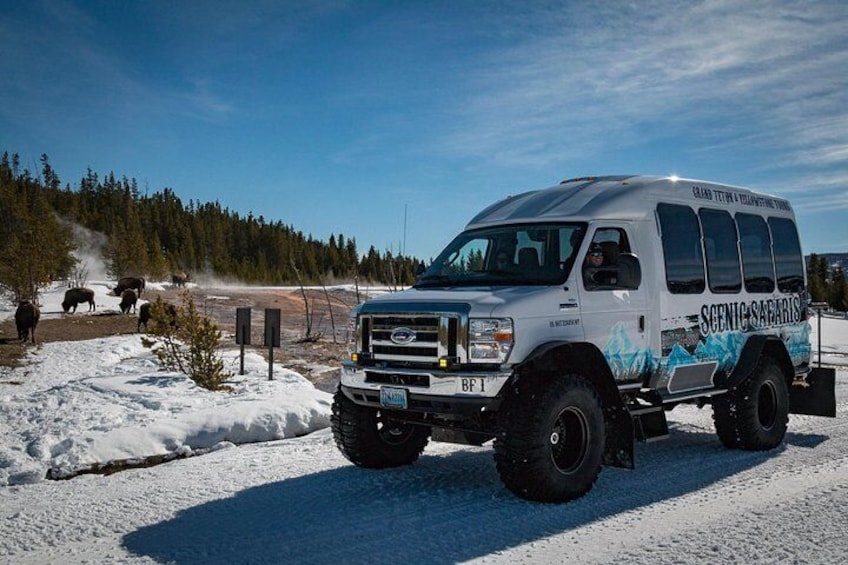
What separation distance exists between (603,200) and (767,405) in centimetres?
361

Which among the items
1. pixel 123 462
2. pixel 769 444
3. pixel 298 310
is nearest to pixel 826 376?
pixel 769 444

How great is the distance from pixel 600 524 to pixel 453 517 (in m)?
1.13

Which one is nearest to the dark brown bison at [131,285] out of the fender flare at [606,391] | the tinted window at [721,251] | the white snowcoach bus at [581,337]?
the white snowcoach bus at [581,337]

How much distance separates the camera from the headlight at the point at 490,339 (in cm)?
582

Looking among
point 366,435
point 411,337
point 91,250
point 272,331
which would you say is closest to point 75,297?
point 272,331

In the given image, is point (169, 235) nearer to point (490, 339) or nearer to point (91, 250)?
point (91, 250)

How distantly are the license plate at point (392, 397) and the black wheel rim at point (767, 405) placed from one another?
4781mm

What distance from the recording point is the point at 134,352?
22.3 meters

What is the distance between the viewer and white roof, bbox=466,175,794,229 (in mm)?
7125

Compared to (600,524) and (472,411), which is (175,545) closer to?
(472,411)

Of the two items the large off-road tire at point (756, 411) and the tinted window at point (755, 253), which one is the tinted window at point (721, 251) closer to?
the tinted window at point (755, 253)

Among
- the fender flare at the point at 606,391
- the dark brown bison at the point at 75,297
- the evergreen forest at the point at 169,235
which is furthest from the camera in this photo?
the evergreen forest at the point at 169,235

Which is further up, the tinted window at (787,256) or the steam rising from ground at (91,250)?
the steam rising from ground at (91,250)

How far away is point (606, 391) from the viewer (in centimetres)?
665
